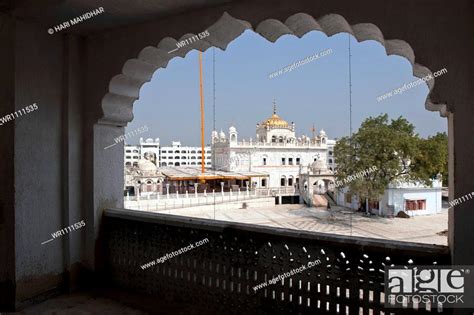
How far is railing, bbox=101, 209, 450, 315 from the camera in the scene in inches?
79.8

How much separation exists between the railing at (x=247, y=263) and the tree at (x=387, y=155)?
14622 millimetres

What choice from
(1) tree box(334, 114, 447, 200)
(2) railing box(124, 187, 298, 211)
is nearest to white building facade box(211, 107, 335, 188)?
(2) railing box(124, 187, 298, 211)

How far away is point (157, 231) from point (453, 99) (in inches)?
91.7

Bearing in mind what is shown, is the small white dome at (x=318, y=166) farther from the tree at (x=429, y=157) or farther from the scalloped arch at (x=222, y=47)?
the scalloped arch at (x=222, y=47)

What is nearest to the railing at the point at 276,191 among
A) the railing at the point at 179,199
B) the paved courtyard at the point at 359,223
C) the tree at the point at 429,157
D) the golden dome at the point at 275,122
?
the railing at the point at 179,199

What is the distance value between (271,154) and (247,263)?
28.9 meters

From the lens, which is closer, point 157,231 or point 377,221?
point 157,231

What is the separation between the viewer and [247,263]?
8.16ft

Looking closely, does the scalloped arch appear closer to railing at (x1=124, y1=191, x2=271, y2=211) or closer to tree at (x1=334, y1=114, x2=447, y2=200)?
tree at (x1=334, y1=114, x2=447, y2=200)

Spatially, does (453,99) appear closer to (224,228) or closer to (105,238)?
(224,228)

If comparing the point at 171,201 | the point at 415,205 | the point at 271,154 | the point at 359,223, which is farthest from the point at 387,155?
the point at 271,154

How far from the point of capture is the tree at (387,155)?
635 inches

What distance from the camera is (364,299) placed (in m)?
2.04

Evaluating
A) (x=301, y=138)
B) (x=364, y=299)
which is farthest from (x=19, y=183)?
(x=301, y=138)
